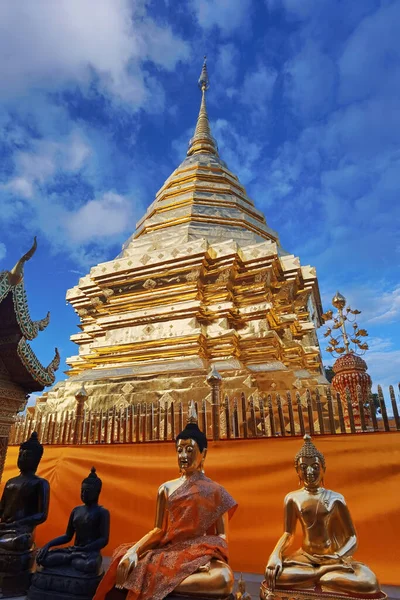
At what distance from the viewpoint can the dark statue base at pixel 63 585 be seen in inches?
115

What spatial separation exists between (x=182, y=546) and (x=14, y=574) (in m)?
1.57

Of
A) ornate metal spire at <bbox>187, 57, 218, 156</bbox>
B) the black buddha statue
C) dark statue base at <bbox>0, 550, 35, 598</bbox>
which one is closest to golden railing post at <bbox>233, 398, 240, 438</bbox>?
the black buddha statue

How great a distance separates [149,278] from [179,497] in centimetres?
745

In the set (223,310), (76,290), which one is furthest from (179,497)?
(76,290)

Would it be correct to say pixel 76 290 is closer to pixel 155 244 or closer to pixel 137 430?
pixel 155 244

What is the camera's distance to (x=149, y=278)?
33.3ft

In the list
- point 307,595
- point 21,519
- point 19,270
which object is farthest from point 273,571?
point 19,270

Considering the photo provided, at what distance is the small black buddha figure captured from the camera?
9.66 ft

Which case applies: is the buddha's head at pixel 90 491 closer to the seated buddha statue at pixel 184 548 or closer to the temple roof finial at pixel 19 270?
the seated buddha statue at pixel 184 548

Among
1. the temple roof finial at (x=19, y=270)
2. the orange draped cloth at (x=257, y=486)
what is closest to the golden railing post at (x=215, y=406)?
the orange draped cloth at (x=257, y=486)

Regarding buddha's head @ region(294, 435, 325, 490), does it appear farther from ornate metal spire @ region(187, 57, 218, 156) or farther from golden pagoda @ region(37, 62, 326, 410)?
ornate metal spire @ region(187, 57, 218, 156)

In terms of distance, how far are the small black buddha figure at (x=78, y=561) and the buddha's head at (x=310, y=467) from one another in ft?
5.85

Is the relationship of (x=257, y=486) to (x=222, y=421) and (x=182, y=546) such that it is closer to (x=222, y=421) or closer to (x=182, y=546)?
(x=222, y=421)

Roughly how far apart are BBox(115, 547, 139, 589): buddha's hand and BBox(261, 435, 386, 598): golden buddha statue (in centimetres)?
96
